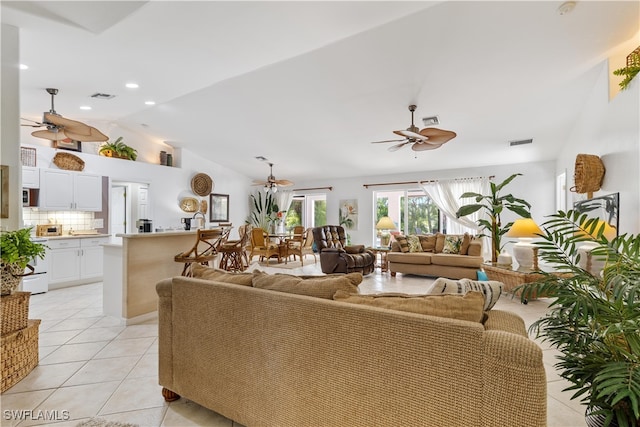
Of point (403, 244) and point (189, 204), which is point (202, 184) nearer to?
point (189, 204)

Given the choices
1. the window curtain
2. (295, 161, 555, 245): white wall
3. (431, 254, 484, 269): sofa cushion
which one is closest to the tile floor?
(431, 254, 484, 269): sofa cushion

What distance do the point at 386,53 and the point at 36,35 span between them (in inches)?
135

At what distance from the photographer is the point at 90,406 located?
1946mm

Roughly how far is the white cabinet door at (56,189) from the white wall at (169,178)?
31 cm

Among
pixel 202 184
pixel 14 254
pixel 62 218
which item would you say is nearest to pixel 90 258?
pixel 62 218

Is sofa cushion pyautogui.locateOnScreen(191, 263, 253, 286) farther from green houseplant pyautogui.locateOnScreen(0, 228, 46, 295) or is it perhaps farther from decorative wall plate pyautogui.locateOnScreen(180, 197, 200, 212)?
decorative wall plate pyautogui.locateOnScreen(180, 197, 200, 212)

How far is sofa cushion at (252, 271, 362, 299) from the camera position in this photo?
155 centimetres

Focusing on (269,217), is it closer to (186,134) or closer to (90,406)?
(186,134)

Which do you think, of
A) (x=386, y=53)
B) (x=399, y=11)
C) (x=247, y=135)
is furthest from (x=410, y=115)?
(x=247, y=135)

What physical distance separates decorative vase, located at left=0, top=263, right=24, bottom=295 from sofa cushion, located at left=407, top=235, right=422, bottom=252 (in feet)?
18.5

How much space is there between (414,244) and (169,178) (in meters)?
5.90

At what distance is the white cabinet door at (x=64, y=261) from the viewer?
4969 millimetres

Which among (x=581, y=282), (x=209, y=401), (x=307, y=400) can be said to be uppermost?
(x=581, y=282)

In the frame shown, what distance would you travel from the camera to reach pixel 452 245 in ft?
19.6
